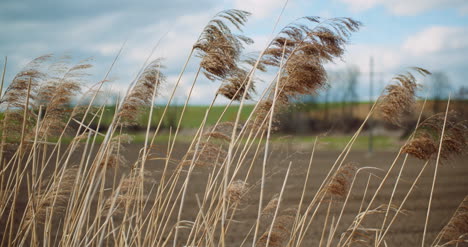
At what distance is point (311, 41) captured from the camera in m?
2.53

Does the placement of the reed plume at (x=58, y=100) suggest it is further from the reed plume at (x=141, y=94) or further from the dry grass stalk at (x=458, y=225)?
the dry grass stalk at (x=458, y=225)

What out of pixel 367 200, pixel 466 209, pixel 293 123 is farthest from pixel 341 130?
pixel 466 209

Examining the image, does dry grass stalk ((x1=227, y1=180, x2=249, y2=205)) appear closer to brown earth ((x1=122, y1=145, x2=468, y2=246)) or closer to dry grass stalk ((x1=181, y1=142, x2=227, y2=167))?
dry grass stalk ((x1=181, y1=142, x2=227, y2=167))

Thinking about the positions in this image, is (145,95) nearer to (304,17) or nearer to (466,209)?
(304,17)

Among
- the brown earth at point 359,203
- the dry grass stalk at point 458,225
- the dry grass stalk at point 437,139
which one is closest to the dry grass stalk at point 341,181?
the dry grass stalk at point 437,139

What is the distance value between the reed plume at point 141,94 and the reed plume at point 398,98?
1180 millimetres

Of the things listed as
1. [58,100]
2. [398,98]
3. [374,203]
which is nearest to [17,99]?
[58,100]

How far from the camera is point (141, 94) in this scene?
2.73 m

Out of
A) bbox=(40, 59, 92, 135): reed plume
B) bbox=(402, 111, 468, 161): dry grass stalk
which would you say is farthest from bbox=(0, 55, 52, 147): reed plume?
bbox=(402, 111, 468, 161): dry grass stalk

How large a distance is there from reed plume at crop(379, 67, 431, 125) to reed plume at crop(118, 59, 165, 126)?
1180 millimetres

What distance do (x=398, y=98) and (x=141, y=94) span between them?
133 cm

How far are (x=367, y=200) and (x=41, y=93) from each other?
28.2 ft

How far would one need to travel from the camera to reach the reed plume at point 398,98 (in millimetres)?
2775

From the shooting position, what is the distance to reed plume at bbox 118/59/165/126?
271 centimetres
